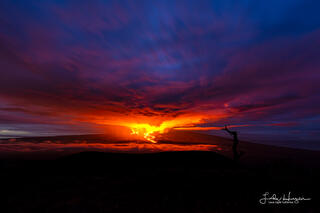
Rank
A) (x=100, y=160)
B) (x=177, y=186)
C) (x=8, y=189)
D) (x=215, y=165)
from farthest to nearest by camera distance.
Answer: (x=215, y=165) → (x=100, y=160) → (x=177, y=186) → (x=8, y=189)

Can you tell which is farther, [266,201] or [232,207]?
[266,201]

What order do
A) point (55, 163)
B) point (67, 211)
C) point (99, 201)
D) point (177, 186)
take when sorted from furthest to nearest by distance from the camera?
1. point (55, 163)
2. point (177, 186)
3. point (99, 201)
4. point (67, 211)

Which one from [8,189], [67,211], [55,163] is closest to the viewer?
[67,211]

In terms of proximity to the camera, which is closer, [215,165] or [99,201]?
[99,201]

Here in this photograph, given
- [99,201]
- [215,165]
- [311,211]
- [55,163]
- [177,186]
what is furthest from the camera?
[215,165]

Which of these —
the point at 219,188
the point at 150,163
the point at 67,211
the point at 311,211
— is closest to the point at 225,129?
the point at 150,163

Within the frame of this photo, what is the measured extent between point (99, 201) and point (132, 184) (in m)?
4.05

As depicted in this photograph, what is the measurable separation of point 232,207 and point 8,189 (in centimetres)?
1535

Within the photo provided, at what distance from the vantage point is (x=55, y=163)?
1980 cm

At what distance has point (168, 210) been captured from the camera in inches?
324

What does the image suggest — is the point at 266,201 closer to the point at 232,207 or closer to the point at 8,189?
the point at 232,207

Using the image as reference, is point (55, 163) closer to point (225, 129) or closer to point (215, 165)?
point (215, 165)

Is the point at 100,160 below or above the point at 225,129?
below

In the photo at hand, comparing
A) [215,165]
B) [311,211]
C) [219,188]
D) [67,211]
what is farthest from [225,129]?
[67,211]
